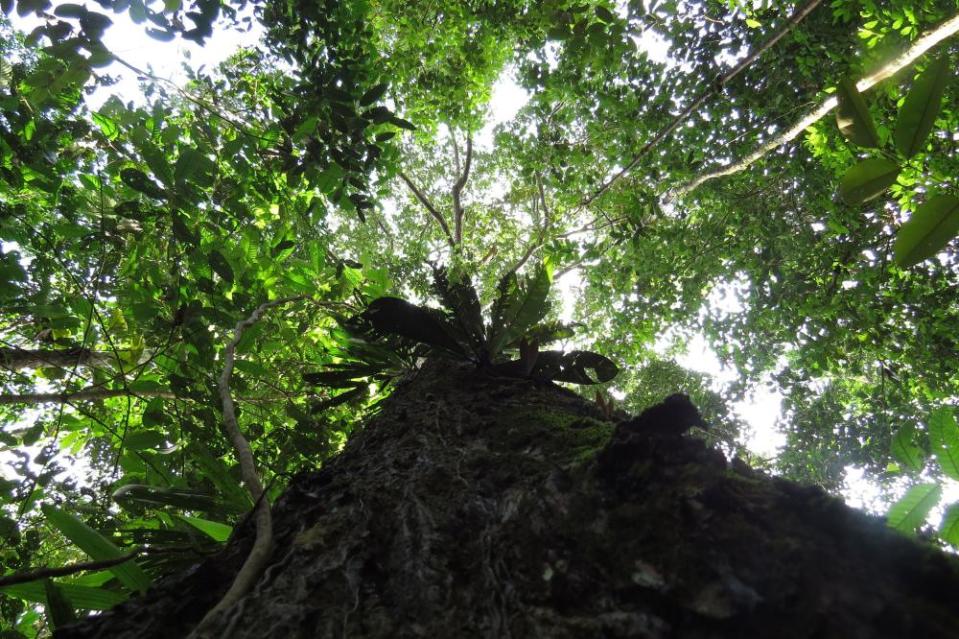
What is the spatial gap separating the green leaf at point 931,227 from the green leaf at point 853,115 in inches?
6.9

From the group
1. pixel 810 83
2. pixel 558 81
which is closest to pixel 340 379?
pixel 558 81

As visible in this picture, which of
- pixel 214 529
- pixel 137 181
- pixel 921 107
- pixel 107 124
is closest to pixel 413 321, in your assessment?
pixel 214 529

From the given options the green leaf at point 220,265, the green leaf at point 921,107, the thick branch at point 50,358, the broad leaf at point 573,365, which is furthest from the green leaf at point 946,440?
the thick branch at point 50,358

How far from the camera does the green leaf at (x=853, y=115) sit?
3.17ft

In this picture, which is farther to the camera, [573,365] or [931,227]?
[573,365]

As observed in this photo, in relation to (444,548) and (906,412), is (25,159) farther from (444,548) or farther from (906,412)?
(906,412)

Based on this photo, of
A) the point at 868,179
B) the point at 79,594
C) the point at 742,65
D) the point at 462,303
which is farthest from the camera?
the point at 742,65

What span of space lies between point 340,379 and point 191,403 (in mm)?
1056

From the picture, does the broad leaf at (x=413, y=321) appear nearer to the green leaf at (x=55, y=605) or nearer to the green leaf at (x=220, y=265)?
the green leaf at (x=220, y=265)

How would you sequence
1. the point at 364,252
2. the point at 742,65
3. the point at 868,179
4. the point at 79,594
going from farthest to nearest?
the point at 364,252 → the point at 742,65 → the point at 79,594 → the point at 868,179

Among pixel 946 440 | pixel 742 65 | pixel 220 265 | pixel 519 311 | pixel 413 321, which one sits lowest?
pixel 946 440

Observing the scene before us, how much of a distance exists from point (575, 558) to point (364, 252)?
391 centimetres

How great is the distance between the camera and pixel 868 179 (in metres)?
0.94

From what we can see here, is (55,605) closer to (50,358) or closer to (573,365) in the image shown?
(573,365)
